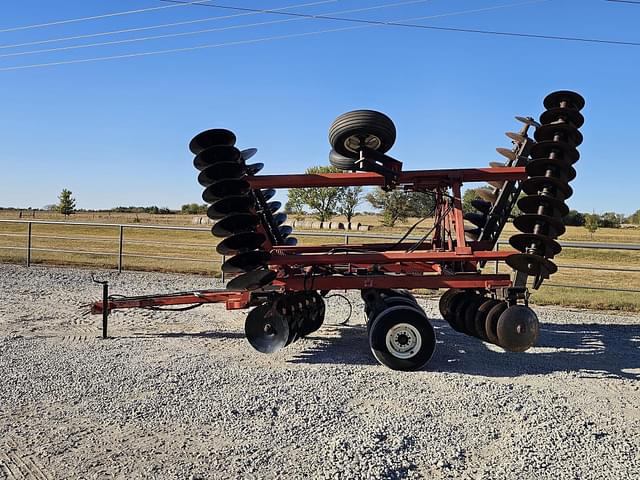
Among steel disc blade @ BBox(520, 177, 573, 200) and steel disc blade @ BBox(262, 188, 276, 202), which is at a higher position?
steel disc blade @ BBox(262, 188, 276, 202)

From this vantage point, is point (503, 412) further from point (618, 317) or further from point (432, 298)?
point (432, 298)

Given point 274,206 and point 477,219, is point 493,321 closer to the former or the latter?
point 477,219

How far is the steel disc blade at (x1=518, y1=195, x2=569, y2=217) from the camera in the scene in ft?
19.7

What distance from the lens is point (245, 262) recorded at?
6098 mm

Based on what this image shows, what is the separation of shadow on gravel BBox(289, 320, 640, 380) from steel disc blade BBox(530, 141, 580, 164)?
2215 millimetres

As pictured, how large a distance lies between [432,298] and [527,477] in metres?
8.34

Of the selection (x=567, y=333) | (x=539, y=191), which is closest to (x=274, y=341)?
(x=539, y=191)

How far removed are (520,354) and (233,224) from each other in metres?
3.64

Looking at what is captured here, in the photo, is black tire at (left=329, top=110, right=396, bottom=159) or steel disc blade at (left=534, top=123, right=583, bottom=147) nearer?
steel disc blade at (left=534, top=123, right=583, bottom=147)

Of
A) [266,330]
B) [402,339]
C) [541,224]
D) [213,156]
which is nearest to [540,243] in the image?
[541,224]

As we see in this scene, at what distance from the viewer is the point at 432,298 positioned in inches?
464

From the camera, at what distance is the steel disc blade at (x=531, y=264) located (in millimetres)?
6074

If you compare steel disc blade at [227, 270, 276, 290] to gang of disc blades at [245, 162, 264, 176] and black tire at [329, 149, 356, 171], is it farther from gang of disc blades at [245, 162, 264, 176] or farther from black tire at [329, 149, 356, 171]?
black tire at [329, 149, 356, 171]

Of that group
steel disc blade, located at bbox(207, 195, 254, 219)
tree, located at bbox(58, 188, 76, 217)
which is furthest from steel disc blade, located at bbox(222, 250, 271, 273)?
tree, located at bbox(58, 188, 76, 217)
